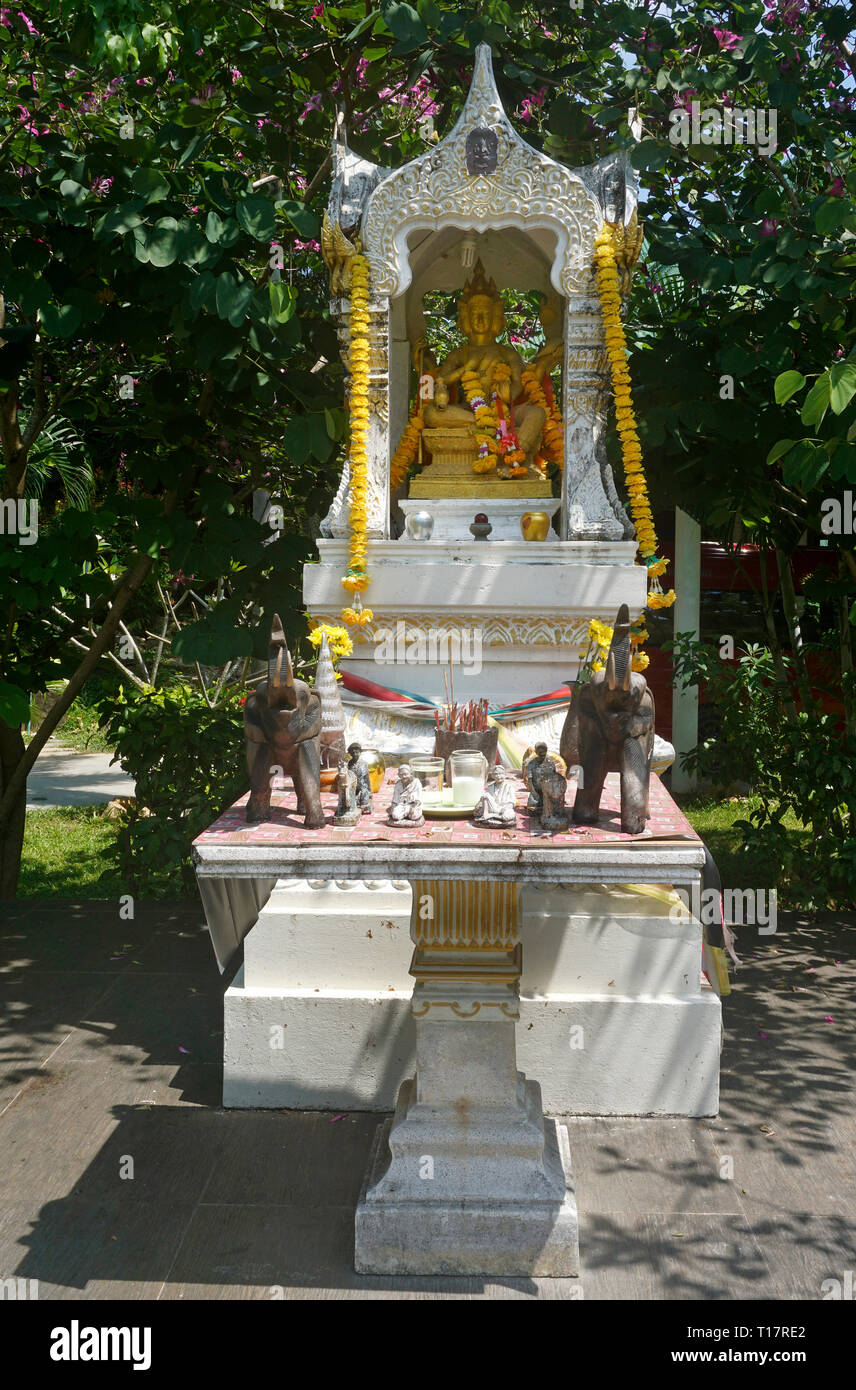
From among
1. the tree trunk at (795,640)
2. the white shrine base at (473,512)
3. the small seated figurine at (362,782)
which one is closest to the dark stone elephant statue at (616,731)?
the small seated figurine at (362,782)

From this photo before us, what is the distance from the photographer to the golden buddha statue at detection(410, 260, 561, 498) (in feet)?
20.5

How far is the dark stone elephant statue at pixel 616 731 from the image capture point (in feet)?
12.4

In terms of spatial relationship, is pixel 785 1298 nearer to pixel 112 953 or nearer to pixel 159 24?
pixel 112 953

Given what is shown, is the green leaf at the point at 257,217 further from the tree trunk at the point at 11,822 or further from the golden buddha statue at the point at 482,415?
the tree trunk at the point at 11,822

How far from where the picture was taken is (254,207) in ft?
18.1

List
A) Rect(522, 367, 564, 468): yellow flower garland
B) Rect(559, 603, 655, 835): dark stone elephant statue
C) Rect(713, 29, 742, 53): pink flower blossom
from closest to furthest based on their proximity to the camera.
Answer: Rect(559, 603, 655, 835): dark stone elephant statue
Rect(522, 367, 564, 468): yellow flower garland
Rect(713, 29, 742, 53): pink flower blossom

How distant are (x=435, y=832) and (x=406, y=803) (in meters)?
0.22

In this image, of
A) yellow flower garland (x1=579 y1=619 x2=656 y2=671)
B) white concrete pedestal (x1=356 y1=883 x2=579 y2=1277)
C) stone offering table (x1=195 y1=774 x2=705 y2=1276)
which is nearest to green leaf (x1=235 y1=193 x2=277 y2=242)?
yellow flower garland (x1=579 y1=619 x2=656 y2=671)

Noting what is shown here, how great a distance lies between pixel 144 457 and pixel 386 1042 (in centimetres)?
360

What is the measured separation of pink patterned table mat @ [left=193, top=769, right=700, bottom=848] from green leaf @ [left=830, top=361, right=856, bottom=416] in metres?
1.56

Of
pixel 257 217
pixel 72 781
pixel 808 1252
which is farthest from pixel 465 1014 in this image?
pixel 72 781

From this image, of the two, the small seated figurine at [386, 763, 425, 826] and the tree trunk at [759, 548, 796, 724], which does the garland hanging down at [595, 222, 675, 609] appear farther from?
the tree trunk at [759, 548, 796, 724]

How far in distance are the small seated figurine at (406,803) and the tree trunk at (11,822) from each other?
478 centimetres

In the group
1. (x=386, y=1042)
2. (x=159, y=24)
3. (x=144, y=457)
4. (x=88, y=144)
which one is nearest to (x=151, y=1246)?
(x=386, y=1042)
